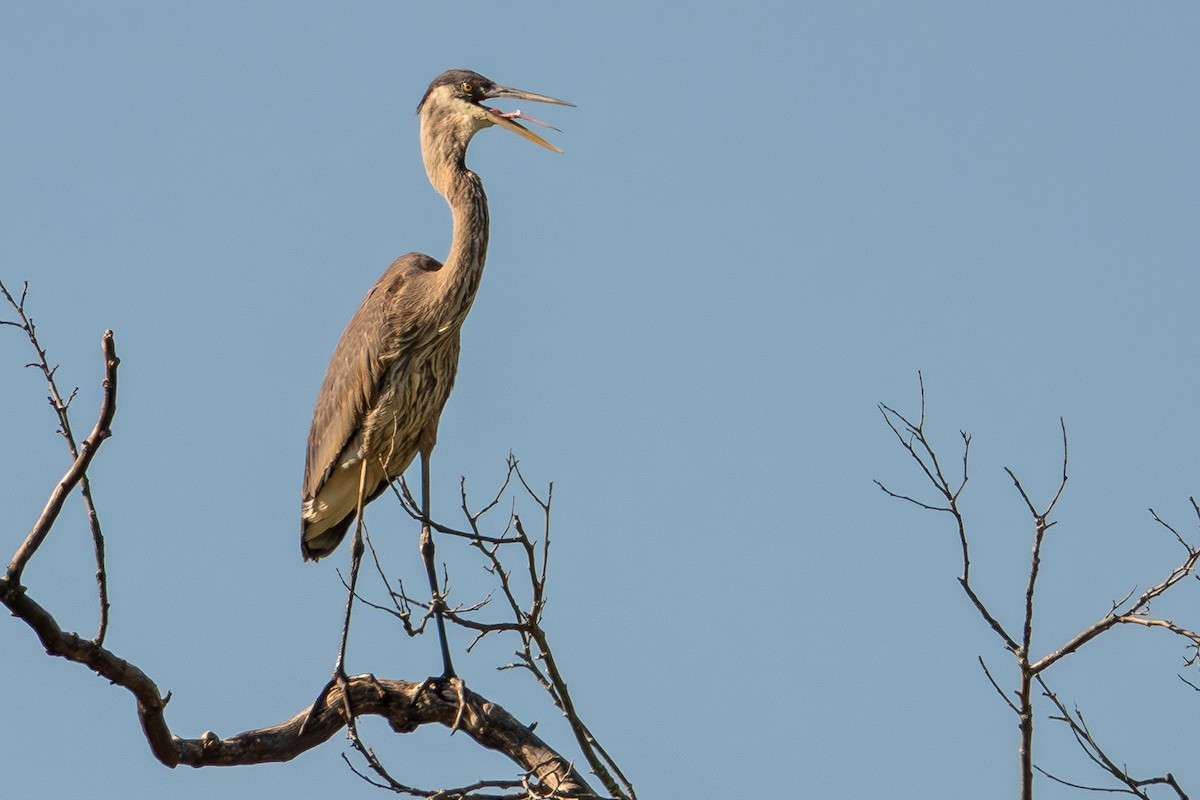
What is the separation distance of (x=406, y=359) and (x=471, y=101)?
136 cm

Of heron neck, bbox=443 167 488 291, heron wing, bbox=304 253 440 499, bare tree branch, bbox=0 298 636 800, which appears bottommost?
Answer: bare tree branch, bbox=0 298 636 800

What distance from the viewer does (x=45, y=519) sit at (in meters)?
3.69

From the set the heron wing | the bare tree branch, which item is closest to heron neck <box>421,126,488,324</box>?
the heron wing

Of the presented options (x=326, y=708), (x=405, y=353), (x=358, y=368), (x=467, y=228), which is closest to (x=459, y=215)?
(x=467, y=228)

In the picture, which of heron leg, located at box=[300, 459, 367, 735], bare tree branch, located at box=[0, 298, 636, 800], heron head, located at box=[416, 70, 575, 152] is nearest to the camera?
bare tree branch, located at box=[0, 298, 636, 800]

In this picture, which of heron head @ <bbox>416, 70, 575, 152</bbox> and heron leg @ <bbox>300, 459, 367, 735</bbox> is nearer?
heron leg @ <bbox>300, 459, 367, 735</bbox>

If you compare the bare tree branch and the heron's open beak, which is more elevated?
the heron's open beak

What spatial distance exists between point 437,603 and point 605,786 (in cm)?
73

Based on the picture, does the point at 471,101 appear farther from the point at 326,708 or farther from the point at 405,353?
the point at 326,708

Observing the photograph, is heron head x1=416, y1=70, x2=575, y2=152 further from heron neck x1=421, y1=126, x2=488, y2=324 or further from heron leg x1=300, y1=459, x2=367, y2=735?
heron leg x1=300, y1=459, x2=367, y2=735

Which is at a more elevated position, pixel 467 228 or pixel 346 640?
pixel 467 228

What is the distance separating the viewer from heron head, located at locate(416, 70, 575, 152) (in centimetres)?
733

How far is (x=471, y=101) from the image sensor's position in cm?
743

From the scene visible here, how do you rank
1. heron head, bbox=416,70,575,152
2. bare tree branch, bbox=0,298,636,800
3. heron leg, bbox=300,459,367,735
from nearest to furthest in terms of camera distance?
bare tree branch, bbox=0,298,636,800 → heron leg, bbox=300,459,367,735 → heron head, bbox=416,70,575,152
